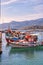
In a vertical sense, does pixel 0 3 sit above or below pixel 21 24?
above

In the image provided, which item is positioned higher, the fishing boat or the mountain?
the mountain

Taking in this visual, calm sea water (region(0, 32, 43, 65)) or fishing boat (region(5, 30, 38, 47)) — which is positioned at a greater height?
fishing boat (region(5, 30, 38, 47))

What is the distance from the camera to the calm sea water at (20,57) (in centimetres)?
224

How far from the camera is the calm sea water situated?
2.24 meters

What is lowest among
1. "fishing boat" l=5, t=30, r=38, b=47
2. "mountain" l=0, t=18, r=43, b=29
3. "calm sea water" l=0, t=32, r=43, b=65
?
"calm sea water" l=0, t=32, r=43, b=65

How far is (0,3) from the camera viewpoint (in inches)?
89.9

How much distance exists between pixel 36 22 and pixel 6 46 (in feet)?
1.79

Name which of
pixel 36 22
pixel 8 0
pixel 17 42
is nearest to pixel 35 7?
pixel 36 22

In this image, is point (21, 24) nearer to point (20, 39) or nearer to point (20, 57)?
point (20, 39)

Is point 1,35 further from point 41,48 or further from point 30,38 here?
point 41,48

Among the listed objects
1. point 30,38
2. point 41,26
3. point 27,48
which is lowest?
point 27,48

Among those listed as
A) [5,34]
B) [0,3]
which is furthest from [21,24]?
[0,3]

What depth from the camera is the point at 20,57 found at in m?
2.28

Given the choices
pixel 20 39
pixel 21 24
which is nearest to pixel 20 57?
pixel 20 39
